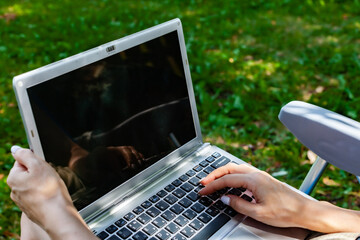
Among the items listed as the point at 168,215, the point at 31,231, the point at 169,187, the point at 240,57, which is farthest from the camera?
the point at 240,57

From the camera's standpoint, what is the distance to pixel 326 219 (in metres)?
1.32

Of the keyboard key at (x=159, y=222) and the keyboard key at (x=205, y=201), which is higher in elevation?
the keyboard key at (x=159, y=222)

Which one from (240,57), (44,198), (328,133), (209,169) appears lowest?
(240,57)

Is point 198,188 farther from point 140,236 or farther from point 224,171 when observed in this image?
point 140,236

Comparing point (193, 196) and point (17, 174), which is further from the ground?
point (17, 174)

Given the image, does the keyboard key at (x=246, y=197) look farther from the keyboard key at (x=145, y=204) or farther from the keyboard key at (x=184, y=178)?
the keyboard key at (x=145, y=204)

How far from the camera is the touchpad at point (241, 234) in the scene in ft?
4.33

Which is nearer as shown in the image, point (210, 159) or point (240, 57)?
point (210, 159)

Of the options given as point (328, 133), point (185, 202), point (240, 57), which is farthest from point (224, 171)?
point (240, 57)

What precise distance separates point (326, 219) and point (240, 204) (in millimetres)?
292

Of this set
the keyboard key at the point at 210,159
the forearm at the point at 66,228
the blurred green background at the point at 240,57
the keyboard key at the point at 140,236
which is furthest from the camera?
the blurred green background at the point at 240,57

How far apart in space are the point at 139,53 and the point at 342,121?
0.77 m

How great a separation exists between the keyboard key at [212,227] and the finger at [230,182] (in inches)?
4.0

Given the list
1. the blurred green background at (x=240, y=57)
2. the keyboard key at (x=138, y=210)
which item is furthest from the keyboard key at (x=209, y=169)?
the blurred green background at (x=240, y=57)
